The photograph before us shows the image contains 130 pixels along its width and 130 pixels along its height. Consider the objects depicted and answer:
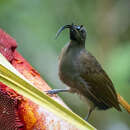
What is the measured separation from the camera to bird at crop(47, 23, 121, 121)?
3211mm

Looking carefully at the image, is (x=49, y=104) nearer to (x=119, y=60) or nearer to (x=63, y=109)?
(x=63, y=109)

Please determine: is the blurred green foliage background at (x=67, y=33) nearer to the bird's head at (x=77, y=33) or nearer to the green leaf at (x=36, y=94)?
the bird's head at (x=77, y=33)

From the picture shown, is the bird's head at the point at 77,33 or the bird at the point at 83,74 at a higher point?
the bird's head at the point at 77,33

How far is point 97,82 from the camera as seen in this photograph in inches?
135

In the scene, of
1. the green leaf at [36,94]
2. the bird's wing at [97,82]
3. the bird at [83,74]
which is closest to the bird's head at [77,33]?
the bird at [83,74]

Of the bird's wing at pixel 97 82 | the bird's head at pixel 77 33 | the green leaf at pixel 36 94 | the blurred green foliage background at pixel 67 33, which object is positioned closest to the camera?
the green leaf at pixel 36 94

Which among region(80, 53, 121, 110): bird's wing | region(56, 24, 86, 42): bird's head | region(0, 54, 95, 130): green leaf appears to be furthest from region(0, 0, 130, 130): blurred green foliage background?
region(0, 54, 95, 130): green leaf

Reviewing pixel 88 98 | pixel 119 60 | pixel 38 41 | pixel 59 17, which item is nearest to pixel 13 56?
pixel 88 98

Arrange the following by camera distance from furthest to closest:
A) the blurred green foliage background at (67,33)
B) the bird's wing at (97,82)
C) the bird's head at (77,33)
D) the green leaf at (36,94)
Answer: the blurred green foliage background at (67,33), the bird's wing at (97,82), the bird's head at (77,33), the green leaf at (36,94)

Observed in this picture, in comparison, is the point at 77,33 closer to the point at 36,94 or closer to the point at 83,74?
the point at 83,74

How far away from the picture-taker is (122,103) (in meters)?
3.45

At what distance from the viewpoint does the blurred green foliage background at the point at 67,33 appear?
464 centimetres

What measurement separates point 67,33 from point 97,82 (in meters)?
1.33

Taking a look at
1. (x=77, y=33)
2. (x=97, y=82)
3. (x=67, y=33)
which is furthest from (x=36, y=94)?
(x=67, y=33)
